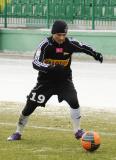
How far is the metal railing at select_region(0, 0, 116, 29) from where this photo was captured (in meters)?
33.4

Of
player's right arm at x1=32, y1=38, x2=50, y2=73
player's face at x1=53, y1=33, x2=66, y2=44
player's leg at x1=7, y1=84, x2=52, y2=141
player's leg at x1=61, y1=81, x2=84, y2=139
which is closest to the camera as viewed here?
player's right arm at x1=32, y1=38, x2=50, y2=73

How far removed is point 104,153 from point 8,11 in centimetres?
2901

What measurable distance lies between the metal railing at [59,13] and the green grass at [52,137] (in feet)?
62.6

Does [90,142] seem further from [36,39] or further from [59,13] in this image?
[59,13]

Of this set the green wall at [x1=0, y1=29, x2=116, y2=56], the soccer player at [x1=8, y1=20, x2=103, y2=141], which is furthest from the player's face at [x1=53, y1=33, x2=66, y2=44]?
the green wall at [x1=0, y1=29, x2=116, y2=56]

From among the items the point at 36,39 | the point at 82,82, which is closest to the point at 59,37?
the point at 82,82

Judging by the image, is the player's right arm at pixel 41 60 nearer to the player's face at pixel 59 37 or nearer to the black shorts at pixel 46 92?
the player's face at pixel 59 37

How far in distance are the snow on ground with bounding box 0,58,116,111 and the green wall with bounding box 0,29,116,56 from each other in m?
1.35

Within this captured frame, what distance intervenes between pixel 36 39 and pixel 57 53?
24248mm

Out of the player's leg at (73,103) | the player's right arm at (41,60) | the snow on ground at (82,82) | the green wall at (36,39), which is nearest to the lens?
the player's right arm at (41,60)

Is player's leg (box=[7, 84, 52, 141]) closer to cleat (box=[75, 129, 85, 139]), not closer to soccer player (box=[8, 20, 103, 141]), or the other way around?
soccer player (box=[8, 20, 103, 141])

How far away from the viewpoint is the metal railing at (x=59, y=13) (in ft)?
110

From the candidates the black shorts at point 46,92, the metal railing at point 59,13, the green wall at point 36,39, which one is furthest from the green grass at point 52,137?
the metal railing at point 59,13

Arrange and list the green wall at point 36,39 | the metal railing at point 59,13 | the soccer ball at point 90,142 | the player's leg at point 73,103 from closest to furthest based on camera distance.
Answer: the soccer ball at point 90,142 < the player's leg at point 73,103 < the green wall at point 36,39 < the metal railing at point 59,13
